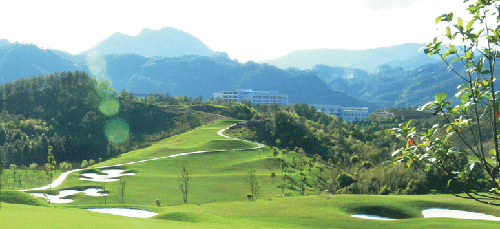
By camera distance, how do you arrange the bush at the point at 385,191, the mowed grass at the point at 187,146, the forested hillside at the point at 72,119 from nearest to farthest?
the bush at the point at 385,191, the mowed grass at the point at 187,146, the forested hillside at the point at 72,119

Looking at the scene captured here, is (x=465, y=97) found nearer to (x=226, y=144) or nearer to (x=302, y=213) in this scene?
(x=302, y=213)

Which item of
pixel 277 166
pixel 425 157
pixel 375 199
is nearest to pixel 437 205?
pixel 375 199

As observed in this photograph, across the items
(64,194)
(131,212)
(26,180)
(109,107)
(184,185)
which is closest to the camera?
(131,212)

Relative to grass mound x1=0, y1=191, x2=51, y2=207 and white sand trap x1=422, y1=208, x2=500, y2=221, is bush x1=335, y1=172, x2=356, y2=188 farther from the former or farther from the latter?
grass mound x1=0, y1=191, x2=51, y2=207

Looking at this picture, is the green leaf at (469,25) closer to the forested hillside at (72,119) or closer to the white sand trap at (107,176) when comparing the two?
the white sand trap at (107,176)

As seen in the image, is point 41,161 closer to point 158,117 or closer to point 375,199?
point 158,117

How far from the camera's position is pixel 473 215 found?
21.3m

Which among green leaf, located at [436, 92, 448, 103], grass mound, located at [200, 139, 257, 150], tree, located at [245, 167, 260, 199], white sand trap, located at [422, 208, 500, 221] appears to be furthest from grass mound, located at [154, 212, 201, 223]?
grass mound, located at [200, 139, 257, 150]

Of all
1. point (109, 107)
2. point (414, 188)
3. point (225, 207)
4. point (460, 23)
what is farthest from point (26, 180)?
point (109, 107)

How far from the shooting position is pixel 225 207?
69.7 feet

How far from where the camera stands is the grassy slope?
12.8 meters

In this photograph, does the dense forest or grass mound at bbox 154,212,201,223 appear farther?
the dense forest

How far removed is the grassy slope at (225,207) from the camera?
12.8 meters

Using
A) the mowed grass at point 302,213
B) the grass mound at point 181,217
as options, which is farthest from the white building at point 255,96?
the grass mound at point 181,217
